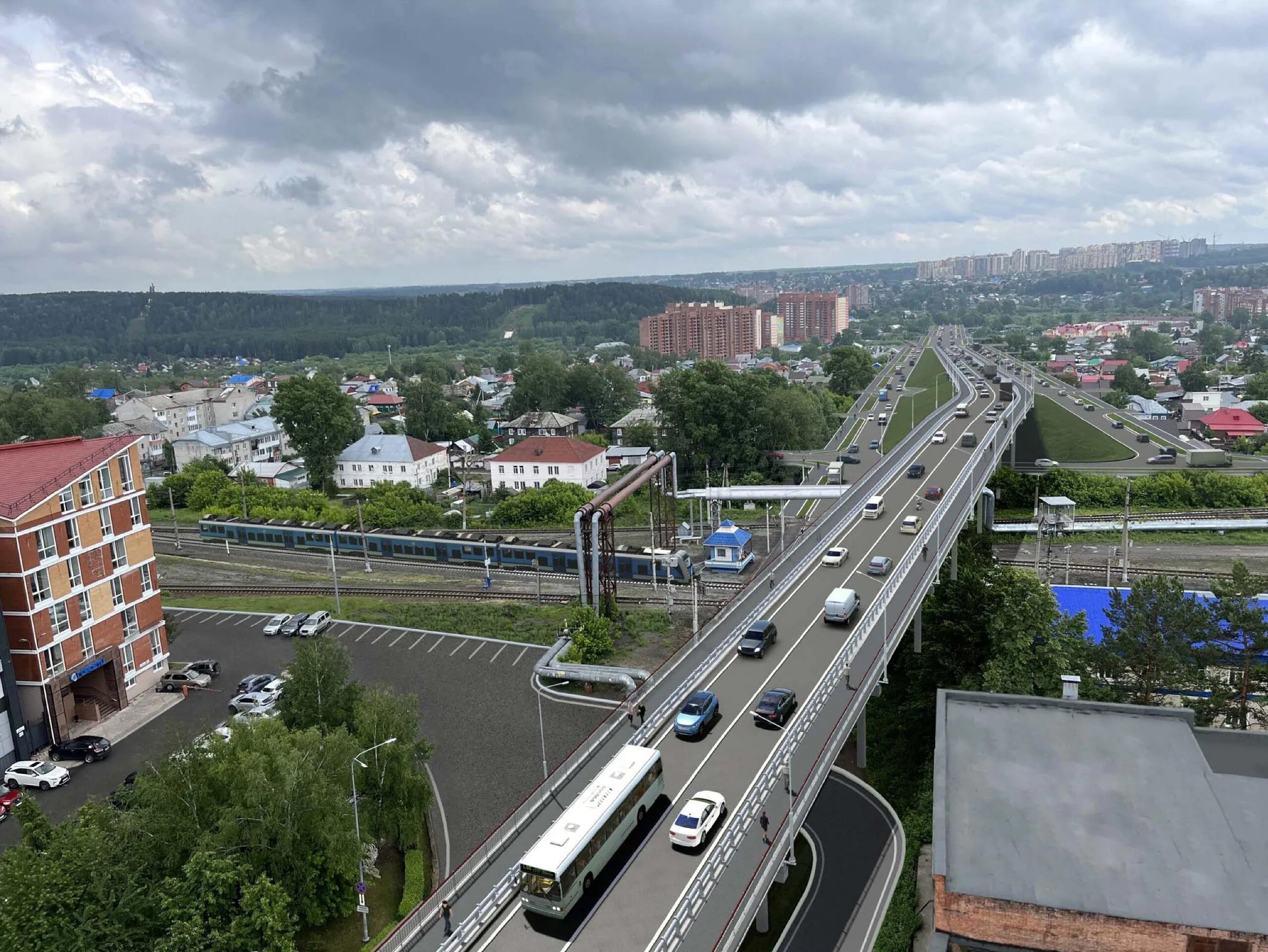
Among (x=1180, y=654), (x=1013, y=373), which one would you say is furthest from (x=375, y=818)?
(x=1013, y=373)

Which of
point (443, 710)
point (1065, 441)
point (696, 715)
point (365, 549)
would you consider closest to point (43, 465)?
point (443, 710)

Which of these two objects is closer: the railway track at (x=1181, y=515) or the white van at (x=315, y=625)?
the white van at (x=315, y=625)

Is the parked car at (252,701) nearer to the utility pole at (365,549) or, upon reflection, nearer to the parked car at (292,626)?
the parked car at (292,626)

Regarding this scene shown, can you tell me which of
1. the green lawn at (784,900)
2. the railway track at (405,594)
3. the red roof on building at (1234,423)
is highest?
the red roof on building at (1234,423)

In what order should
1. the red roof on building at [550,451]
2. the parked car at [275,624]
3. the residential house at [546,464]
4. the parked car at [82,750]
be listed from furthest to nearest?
the red roof on building at [550,451] → the residential house at [546,464] → the parked car at [275,624] → the parked car at [82,750]

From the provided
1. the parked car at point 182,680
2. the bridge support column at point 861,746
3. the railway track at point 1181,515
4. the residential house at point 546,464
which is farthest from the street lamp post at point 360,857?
the railway track at point 1181,515

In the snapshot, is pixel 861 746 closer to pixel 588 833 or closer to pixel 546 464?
pixel 588 833

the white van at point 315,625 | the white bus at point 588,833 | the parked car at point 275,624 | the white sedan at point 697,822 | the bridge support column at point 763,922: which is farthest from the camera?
the parked car at point 275,624
